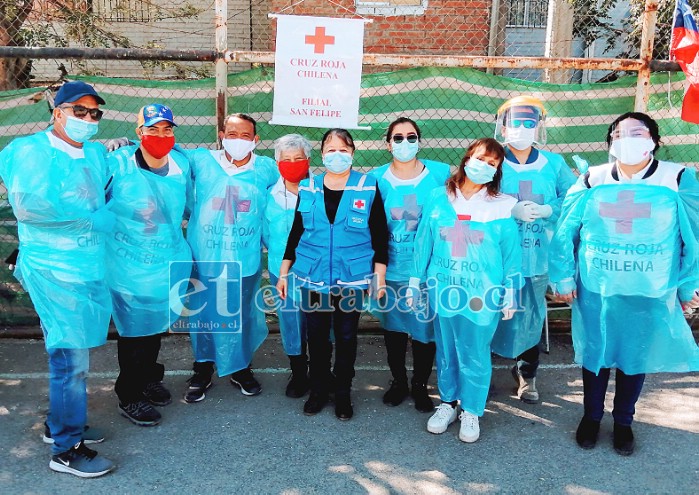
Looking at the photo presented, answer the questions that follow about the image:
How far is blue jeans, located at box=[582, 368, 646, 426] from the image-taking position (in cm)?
341

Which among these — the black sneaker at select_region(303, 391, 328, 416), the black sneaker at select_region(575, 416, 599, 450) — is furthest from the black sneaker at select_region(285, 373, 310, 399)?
the black sneaker at select_region(575, 416, 599, 450)

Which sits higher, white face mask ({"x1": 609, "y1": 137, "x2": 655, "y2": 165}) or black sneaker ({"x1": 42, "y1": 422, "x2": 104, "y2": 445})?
white face mask ({"x1": 609, "y1": 137, "x2": 655, "y2": 165})

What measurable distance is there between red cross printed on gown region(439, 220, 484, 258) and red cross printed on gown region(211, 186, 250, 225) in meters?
1.20

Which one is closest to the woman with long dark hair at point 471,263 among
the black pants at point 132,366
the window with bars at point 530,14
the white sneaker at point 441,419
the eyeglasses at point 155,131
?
the white sneaker at point 441,419

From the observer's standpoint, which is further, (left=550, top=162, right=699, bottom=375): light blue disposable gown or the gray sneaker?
the gray sneaker

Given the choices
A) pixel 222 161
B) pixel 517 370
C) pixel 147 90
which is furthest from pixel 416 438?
pixel 147 90

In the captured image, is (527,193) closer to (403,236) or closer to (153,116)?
(403,236)

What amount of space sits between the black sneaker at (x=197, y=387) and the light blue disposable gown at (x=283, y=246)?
1.84ft

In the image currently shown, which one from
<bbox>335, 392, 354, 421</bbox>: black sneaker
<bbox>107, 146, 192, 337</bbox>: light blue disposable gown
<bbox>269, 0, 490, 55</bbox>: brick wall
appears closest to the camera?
<bbox>107, 146, 192, 337</bbox>: light blue disposable gown

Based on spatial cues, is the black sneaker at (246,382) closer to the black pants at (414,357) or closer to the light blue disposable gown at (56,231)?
the black pants at (414,357)

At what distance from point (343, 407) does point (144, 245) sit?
1.45m

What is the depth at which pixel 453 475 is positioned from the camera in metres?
3.24

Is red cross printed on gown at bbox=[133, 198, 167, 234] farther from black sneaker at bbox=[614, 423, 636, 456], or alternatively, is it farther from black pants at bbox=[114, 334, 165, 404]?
black sneaker at bbox=[614, 423, 636, 456]

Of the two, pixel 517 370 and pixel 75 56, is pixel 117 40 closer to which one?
pixel 75 56
